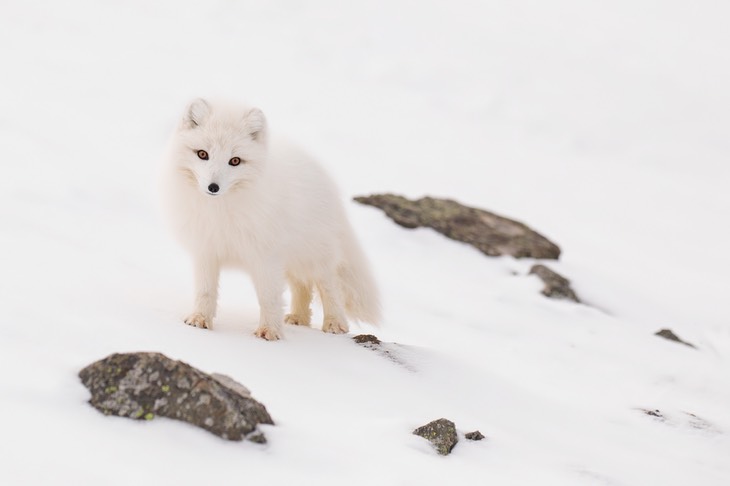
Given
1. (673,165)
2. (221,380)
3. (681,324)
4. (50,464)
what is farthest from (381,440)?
(673,165)

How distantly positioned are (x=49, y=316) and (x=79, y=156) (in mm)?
8535

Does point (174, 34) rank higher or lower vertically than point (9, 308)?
higher

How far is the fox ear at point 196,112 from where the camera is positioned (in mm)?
5254

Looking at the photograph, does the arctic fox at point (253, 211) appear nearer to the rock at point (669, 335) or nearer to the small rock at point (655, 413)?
the small rock at point (655, 413)

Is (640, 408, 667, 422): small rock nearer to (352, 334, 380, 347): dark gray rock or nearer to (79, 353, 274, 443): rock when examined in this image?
(352, 334, 380, 347): dark gray rock

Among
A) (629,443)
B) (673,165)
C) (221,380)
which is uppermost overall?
(673,165)

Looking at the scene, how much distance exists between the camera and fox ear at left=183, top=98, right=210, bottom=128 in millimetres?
5254

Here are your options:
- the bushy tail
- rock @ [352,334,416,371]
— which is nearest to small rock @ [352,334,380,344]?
rock @ [352,334,416,371]

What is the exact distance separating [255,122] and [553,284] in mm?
5381

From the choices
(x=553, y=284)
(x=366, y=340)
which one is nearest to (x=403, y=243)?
(x=553, y=284)

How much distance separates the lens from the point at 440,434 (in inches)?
162

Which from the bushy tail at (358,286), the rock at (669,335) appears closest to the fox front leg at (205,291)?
the bushy tail at (358,286)

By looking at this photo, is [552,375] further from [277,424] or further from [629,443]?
[277,424]

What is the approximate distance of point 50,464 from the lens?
298cm
